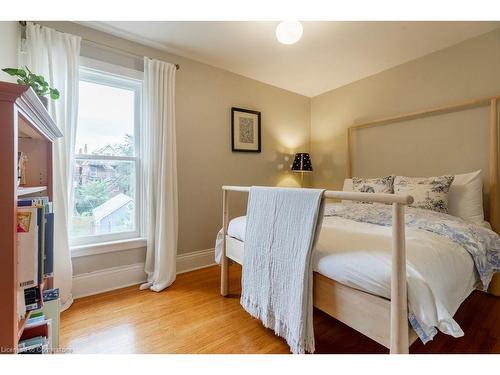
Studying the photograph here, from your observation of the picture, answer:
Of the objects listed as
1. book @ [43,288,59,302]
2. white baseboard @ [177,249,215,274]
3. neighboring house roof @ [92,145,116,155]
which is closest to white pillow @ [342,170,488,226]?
white baseboard @ [177,249,215,274]

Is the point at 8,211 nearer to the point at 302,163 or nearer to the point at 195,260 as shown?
the point at 195,260

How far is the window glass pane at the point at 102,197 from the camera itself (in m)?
1.98

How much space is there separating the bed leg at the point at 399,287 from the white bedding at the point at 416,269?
0.16 ft

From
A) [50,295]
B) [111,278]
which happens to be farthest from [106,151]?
[50,295]

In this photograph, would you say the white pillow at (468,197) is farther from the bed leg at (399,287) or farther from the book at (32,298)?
the book at (32,298)

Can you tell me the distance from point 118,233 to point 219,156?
1281 mm

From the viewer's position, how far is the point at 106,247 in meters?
2.03

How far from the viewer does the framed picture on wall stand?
2805 mm

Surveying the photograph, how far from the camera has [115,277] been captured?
2088 mm

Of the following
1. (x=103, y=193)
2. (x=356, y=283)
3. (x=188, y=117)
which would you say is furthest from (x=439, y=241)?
(x=103, y=193)

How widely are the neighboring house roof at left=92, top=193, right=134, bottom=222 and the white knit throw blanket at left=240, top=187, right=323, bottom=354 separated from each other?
131cm

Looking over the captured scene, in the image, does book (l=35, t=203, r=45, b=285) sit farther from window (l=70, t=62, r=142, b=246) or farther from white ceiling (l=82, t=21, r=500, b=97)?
white ceiling (l=82, t=21, r=500, b=97)

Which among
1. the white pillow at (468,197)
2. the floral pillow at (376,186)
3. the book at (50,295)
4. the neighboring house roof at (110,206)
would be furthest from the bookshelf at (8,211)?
the white pillow at (468,197)

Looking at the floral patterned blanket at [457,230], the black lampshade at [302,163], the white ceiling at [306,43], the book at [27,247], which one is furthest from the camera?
the black lampshade at [302,163]
